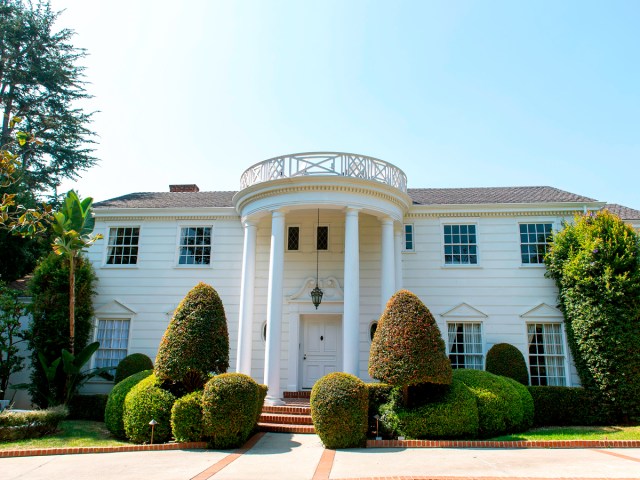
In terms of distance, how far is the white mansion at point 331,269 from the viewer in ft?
51.5

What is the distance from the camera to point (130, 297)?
1742 cm

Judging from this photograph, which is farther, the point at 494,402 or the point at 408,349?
the point at 494,402

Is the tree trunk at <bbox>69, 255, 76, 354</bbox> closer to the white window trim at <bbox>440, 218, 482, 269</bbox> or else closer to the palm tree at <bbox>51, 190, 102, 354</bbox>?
the palm tree at <bbox>51, 190, 102, 354</bbox>

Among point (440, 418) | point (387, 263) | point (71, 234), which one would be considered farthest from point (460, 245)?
point (71, 234)

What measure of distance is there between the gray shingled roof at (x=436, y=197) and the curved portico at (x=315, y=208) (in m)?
3.29

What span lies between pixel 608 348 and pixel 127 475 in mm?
13701

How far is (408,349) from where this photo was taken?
10797mm

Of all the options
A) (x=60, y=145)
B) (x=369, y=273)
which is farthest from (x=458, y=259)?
(x=60, y=145)

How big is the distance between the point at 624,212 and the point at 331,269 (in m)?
12.1

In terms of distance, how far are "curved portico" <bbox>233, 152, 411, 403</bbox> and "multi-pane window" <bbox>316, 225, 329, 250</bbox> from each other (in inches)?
90.7

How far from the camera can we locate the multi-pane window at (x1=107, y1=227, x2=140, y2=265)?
18000 mm

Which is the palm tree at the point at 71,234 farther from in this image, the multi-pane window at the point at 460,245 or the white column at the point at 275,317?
the multi-pane window at the point at 460,245

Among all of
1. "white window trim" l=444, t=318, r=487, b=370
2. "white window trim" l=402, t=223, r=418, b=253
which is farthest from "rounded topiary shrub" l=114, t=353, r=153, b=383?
"white window trim" l=444, t=318, r=487, b=370

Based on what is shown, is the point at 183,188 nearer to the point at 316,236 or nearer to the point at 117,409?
the point at 316,236
